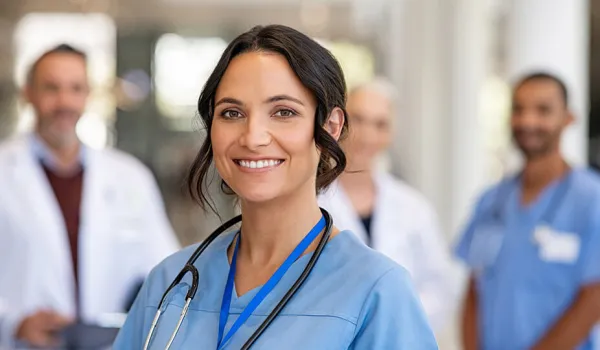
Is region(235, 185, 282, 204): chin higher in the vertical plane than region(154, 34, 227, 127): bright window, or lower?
higher

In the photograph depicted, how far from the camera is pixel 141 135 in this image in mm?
8898

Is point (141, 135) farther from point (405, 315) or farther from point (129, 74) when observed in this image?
point (405, 315)

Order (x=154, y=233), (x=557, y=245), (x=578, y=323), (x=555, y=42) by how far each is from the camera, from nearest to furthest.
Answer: (x=578, y=323) < (x=557, y=245) < (x=154, y=233) < (x=555, y=42)

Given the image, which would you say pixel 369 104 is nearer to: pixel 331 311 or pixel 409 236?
pixel 409 236

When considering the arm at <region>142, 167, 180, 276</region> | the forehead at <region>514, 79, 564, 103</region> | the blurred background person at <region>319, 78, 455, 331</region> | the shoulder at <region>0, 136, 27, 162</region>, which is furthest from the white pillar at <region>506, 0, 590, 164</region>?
the shoulder at <region>0, 136, 27, 162</region>

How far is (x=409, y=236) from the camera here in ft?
10.5

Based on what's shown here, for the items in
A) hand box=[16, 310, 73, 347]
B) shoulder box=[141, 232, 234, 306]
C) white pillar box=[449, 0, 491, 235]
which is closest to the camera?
shoulder box=[141, 232, 234, 306]

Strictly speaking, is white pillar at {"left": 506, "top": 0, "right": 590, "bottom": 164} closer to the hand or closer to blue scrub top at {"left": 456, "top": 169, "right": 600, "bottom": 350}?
blue scrub top at {"left": 456, "top": 169, "right": 600, "bottom": 350}

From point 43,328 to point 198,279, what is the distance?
4.25 feet

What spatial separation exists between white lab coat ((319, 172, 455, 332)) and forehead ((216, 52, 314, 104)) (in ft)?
5.43

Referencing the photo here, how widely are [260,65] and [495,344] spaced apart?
1962 millimetres

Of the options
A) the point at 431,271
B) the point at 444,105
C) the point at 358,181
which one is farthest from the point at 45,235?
the point at 444,105

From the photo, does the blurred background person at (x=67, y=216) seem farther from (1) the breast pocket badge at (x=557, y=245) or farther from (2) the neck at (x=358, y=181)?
(1) the breast pocket badge at (x=557, y=245)

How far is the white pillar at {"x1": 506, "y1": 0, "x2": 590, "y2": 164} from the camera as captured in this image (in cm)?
458
